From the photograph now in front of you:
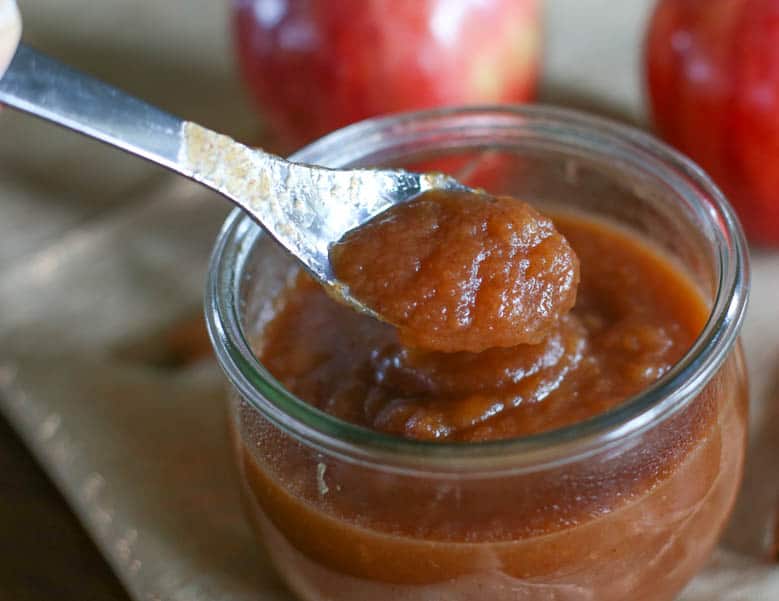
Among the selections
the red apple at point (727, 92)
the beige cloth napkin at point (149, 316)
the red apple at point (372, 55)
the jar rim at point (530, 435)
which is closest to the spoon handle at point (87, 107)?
the jar rim at point (530, 435)

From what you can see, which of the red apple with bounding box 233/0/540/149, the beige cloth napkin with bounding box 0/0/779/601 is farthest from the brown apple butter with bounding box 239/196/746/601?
the red apple with bounding box 233/0/540/149

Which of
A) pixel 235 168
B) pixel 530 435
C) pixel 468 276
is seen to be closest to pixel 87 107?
pixel 235 168

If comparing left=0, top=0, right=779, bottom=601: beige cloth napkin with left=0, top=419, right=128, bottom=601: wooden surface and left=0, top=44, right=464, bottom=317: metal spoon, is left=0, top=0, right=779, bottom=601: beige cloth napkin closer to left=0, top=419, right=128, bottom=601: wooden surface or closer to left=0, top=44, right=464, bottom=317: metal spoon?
left=0, top=419, right=128, bottom=601: wooden surface

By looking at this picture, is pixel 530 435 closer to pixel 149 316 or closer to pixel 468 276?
pixel 468 276

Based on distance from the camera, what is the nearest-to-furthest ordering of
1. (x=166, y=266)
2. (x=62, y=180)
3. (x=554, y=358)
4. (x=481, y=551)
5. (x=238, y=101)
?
(x=481, y=551) → (x=554, y=358) → (x=166, y=266) → (x=62, y=180) → (x=238, y=101)

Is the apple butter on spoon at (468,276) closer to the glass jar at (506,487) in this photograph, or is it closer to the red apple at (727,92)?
the glass jar at (506,487)

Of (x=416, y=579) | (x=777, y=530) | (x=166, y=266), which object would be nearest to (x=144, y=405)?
(x=166, y=266)

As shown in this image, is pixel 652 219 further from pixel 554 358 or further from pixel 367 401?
pixel 367 401
